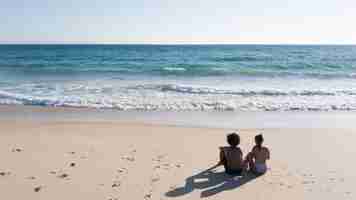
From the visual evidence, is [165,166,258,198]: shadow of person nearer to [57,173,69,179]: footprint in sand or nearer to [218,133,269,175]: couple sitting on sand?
[218,133,269,175]: couple sitting on sand

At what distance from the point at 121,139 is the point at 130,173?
6.99ft

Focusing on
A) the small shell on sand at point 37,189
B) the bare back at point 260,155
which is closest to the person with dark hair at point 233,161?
the bare back at point 260,155

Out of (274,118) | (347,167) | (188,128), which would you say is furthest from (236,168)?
(274,118)

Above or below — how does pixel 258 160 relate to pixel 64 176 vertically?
above

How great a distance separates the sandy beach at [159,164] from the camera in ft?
16.4

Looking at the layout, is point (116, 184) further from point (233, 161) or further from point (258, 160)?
point (258, 160)

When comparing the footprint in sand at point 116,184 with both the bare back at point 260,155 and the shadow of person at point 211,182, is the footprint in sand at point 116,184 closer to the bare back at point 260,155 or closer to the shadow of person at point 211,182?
the shadow of person at point 211,182

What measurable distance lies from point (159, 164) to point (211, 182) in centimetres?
104

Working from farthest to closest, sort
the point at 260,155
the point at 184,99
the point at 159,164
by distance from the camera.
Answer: the point at 184,99 → the point at 159,164 → the point at 260,155

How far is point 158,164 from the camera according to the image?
239 inches

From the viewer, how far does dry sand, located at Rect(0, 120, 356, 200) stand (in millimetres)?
4984

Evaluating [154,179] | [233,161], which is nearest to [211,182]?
[233,161]

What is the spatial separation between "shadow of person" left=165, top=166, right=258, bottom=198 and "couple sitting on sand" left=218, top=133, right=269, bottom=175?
0.34ft

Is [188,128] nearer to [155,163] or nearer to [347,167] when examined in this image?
[155,163]
